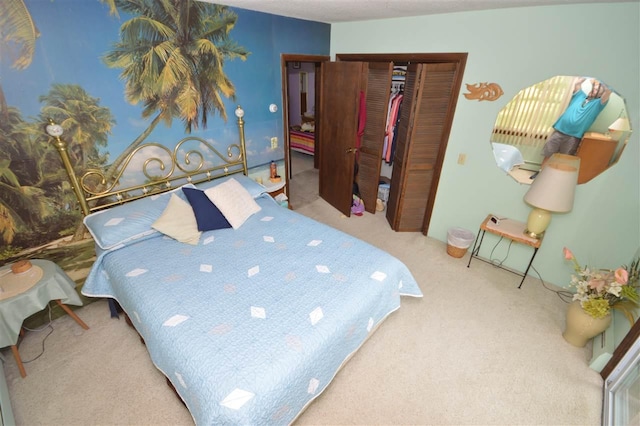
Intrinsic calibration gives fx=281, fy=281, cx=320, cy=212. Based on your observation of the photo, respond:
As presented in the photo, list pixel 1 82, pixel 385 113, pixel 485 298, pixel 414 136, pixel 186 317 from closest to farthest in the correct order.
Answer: pixel 186 317
pixel 1 82
pixel 485 298
pixel 414 136
pixel 385 113

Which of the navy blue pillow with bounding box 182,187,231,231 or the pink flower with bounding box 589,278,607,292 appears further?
the navy blue pillow with bounding box 182,187,231,231

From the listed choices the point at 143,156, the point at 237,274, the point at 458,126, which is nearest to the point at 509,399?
the point at 237,274

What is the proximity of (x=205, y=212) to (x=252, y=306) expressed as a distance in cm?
116

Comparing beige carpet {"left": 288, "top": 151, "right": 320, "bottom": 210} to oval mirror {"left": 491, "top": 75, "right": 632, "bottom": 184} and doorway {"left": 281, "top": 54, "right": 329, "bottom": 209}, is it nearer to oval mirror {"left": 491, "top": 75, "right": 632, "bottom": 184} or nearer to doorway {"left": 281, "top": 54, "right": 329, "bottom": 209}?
doorway {"left": 281, "top": 54, "right": 329, "bottom": 209}

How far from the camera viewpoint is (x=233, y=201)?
2.74 m

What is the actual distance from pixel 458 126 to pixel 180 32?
292 centimetres

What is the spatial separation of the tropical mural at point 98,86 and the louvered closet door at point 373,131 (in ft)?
4.87

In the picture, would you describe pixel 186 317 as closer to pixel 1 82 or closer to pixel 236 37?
pixel 1 82

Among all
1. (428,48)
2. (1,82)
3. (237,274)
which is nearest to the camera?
(1,82)

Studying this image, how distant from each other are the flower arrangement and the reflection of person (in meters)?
1.12

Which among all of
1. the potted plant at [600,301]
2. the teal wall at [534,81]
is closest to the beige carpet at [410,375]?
the potted plant at [600,301]

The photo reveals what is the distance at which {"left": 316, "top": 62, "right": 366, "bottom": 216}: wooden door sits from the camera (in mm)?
3663

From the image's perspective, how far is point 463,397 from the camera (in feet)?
6.27

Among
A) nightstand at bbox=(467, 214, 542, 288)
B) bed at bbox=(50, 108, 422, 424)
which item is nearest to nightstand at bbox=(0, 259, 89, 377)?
bed at bbox=(50, 108, 422, 424)
